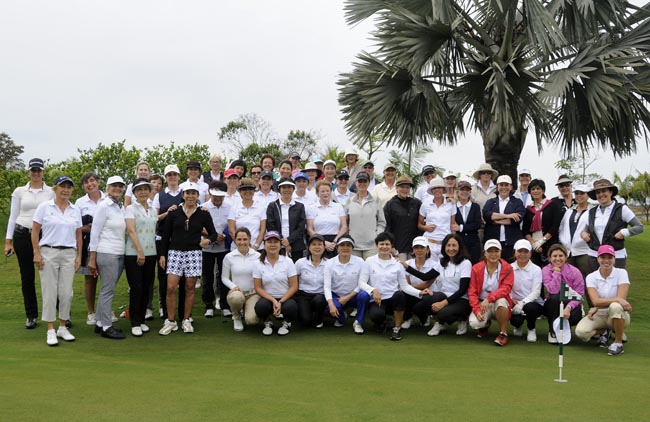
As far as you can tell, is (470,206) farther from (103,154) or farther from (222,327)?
→ (103,154)

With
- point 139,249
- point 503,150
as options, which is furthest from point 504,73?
point 139,249

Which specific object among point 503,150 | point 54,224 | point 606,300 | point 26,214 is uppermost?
point 503,150

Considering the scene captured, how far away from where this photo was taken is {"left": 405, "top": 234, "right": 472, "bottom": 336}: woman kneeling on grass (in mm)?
7148

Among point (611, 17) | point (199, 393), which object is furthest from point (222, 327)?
point (611, 17)

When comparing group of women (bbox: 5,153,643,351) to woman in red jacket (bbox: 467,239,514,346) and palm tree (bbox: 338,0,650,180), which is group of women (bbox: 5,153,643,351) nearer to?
woman in red jacket (bbox: 467,239,514,346)

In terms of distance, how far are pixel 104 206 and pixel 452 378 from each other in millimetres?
4163

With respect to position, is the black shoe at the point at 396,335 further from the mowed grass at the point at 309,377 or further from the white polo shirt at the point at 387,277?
the white polo shirt at the point at 387,277

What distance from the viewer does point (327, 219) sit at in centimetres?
798

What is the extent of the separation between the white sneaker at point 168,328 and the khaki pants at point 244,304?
0.69 m

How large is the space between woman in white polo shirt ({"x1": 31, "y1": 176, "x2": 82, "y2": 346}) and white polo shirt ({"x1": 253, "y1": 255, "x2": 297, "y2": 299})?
2.08 m

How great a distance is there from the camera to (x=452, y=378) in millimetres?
5238

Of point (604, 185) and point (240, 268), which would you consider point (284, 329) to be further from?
Result: point (604, 185)

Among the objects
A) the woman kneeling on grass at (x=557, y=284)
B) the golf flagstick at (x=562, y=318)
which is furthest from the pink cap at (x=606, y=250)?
the golf flagstick at (x=562, y=318)

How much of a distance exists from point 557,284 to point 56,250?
5.58 m
